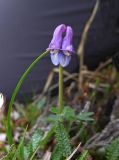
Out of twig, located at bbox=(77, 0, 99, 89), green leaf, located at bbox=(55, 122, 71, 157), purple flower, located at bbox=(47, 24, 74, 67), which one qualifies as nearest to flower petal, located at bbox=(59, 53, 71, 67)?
purple flower, located at bbox=(47, 24, 74, 67)

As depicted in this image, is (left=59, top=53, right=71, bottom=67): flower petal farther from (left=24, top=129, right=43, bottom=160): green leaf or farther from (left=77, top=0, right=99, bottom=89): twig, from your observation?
(left=77, top=0, right=99, bottom=89): twig

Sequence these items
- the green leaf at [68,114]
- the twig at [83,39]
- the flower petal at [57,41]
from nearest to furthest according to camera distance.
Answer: the flower petal at [57,41] → the green leaf at [68,114] → the twig at [83,39]

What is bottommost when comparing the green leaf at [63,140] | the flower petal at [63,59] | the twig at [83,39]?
the green leaf at [63,140]

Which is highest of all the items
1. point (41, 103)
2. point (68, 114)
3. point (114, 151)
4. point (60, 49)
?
point (41, 103)

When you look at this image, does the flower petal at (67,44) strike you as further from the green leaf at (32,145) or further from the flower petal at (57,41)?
the green leaf at (32,145)

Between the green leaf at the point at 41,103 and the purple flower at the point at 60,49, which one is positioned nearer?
the purple flower at the point at 60,49

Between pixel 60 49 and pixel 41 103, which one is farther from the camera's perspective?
pixel 41 103

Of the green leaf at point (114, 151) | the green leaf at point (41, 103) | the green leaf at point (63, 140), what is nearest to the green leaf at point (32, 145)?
the green leaf at point (63, 140)

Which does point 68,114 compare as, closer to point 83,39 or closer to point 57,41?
point 57,41

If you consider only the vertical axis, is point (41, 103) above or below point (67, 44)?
above

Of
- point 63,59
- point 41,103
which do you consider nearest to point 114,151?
point 63,59

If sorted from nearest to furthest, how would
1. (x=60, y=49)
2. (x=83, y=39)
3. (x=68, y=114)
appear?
(x=60, y=49) → (x=68, y=114) → (x=83, y=39)

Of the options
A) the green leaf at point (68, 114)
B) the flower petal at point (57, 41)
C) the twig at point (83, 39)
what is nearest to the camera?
the flower petal at point (57, 41)
